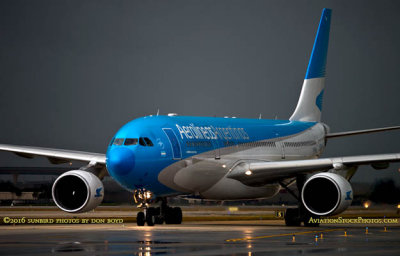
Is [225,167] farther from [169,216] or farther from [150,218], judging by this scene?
[150,218]

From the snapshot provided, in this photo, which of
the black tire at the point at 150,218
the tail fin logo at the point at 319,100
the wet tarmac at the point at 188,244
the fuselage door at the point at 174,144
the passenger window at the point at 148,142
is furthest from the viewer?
the tail fin logo at the point at 319,100

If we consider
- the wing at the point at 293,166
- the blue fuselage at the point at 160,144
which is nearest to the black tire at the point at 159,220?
the blue fuselage at the point at 160,144

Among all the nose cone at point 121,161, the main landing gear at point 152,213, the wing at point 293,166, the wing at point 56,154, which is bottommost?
the main landing gear at point 152,213

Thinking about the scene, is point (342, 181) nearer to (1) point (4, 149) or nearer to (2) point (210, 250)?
(2) point (210, 250)

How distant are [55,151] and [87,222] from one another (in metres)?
3.93

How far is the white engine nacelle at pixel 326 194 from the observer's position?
25.5 metres

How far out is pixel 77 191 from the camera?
27.0m

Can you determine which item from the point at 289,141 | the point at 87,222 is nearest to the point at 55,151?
the point at 87,222

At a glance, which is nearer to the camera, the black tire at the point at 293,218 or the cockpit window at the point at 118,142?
the cockpit window at the point at 118,142

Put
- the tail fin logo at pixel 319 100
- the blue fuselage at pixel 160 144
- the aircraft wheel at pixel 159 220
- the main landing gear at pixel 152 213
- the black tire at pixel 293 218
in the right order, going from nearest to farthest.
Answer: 1. the blue fuselage at pixel 160 144
2. the main landing gear at pixel 152 213
3. the aircraft wheel at pixel 159 220
4. the black tire at pixel 293 218
5. the tail fin logo at pixel 319 100

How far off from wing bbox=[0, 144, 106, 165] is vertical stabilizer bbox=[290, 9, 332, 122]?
12.3 meters

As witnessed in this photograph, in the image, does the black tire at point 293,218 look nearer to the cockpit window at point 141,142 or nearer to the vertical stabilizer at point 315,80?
the cockpit window at point 141,142

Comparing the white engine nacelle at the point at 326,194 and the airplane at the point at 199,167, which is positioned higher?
the airplane at the point at 199,167

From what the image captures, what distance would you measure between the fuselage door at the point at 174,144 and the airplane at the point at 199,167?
0.11ft
